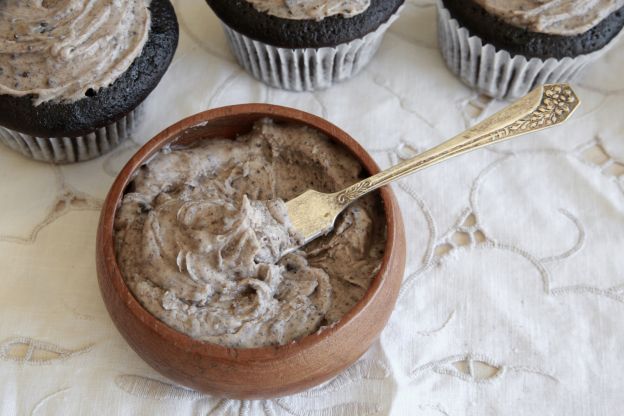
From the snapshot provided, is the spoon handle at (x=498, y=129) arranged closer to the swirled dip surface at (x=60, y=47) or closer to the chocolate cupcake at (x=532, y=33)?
the chocolate cupcake at (x=532, y=33)

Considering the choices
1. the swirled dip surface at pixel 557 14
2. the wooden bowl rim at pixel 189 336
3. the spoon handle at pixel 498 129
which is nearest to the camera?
the wooden bowl rim at pixel 189 336

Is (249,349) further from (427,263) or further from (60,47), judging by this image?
(60,47)

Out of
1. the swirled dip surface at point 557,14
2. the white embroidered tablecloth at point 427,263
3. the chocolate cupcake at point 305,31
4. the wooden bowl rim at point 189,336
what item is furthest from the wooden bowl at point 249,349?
the swirled dip surface at point 557,14

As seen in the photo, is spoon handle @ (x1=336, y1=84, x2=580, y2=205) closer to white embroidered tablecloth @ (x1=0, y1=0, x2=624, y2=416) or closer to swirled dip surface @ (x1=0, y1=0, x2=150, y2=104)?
white embroidered tablecloth @ (x1=0, y1=0, x2=624, y2=416)

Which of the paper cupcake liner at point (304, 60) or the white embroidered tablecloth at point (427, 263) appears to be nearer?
the white embroidered tablecloth at point (427, 263)

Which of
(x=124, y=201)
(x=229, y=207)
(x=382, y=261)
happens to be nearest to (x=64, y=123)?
(x=124, y=201)

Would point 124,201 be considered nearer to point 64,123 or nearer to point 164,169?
point 164,169

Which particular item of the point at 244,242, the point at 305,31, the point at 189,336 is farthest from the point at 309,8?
the point at 189,336
